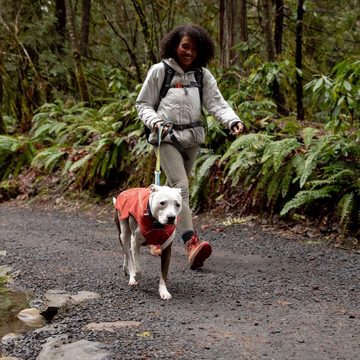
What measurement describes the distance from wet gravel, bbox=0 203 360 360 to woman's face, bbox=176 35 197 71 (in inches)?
90.0

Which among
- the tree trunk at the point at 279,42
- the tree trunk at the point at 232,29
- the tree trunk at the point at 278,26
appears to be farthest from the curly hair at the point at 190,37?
the tree trunk at the point at 278,26

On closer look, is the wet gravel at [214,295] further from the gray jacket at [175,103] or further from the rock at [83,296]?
the gray jacket at [175,103]

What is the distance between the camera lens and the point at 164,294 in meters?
4.93

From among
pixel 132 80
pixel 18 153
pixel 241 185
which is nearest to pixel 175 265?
pixel 241 185

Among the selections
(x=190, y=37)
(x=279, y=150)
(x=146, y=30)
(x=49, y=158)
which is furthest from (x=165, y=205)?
(x=146, y=30)

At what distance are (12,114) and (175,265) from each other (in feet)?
42.7

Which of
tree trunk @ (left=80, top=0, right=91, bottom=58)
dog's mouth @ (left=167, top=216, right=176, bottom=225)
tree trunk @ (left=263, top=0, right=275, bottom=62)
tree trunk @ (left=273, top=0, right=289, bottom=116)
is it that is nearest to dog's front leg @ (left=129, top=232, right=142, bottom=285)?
dog's mouth @ (left=167, top=216, right=176, bottom=225)

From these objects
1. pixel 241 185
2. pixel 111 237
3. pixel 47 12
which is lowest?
pixel 111 237

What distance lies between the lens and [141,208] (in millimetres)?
4914

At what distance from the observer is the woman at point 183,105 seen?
5719 mm

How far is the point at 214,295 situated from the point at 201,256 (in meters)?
0.89

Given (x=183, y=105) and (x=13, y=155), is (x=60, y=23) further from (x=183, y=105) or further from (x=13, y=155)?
(x=183, y=105)

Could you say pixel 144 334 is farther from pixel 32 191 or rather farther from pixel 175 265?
pixel 32 191

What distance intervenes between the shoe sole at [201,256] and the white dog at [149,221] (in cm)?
85
